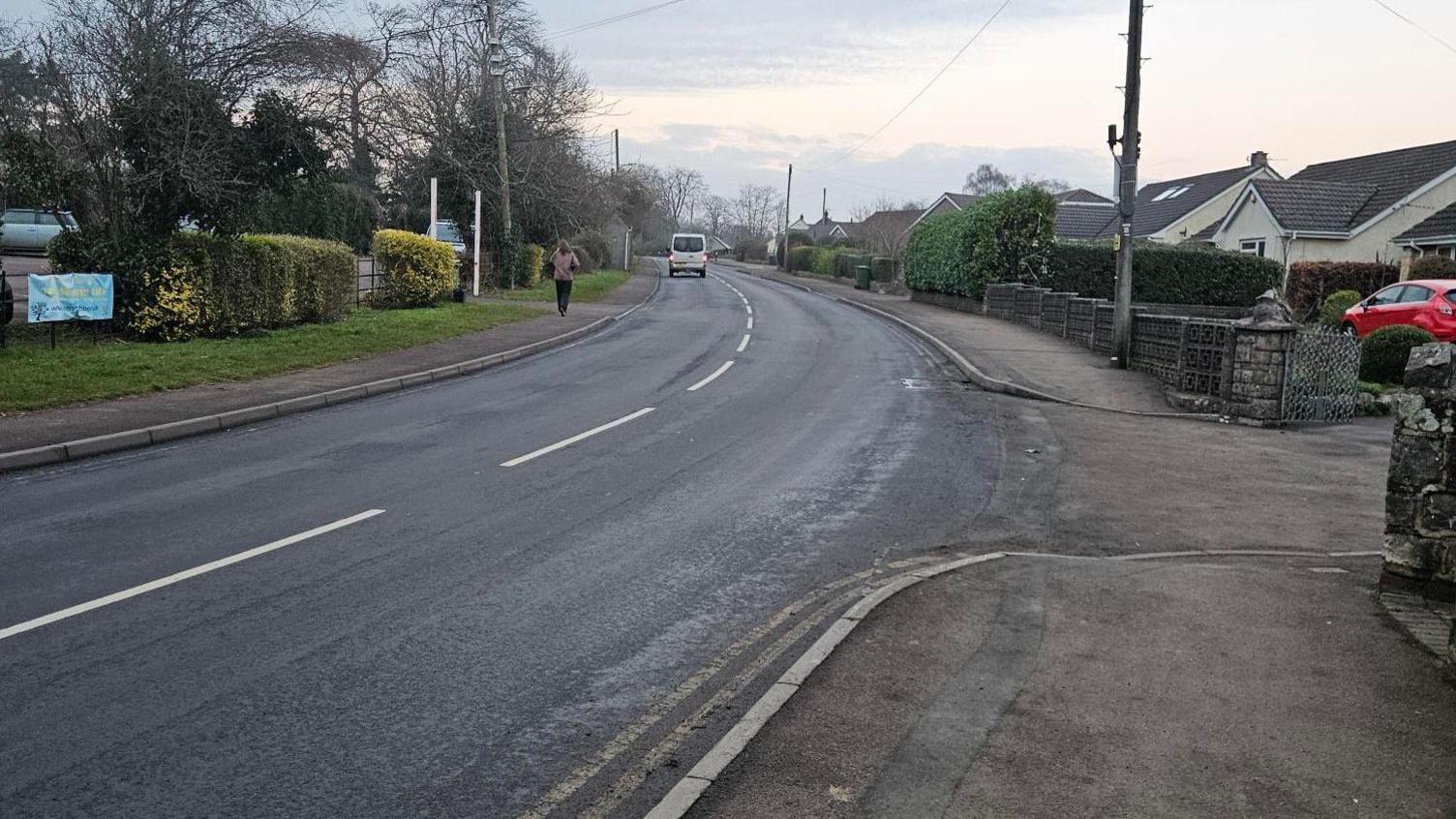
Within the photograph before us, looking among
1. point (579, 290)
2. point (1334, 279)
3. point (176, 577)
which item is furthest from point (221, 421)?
point (1334, 279)

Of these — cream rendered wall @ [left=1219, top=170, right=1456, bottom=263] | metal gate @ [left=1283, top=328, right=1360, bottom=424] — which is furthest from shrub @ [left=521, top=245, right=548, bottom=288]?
metal gate @ [left=1283, top=328, right=1360, bottom=424]

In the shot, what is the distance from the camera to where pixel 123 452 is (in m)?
11.3

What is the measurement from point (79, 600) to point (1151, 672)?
589 cm

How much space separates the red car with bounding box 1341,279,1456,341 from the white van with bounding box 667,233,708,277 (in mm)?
38694

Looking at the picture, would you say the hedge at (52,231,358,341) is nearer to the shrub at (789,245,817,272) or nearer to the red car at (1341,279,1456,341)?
the red car at (1341,279,1456,341)

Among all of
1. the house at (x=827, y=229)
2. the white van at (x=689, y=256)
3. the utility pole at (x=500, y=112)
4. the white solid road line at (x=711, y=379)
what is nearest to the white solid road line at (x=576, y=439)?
the white solid road line at (x=711, y=379)

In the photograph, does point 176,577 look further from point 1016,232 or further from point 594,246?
point 594,246

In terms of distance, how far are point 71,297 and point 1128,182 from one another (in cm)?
1799

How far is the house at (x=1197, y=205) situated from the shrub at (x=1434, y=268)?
58.6 ft

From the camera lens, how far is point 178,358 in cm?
1655

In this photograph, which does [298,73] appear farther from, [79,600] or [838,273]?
[838,273]

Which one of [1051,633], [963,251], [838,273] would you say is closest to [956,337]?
[963,251]

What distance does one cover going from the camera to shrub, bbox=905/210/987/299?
3491cm

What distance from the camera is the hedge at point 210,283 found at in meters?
18.0
